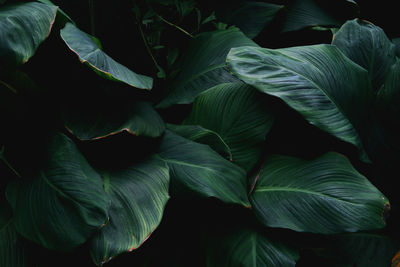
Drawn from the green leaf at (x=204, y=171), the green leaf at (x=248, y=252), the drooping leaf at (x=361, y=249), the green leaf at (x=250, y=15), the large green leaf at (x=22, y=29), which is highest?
the large green leaf at (x=22, y=29)

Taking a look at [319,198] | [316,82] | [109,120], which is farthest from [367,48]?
[109,120]

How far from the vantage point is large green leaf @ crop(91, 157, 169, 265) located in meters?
0.87

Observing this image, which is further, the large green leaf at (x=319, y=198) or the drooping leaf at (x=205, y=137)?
the drooping leaf at (x=205, y=137)

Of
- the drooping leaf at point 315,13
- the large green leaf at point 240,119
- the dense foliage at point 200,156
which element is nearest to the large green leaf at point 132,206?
the dense foliage at point 200,156

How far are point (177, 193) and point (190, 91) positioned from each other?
16.6 inches

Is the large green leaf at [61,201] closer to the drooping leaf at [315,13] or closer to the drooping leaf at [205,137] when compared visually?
the drooping leaf at [205,137]

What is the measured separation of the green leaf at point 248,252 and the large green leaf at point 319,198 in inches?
2.3

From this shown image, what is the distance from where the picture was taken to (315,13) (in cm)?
162

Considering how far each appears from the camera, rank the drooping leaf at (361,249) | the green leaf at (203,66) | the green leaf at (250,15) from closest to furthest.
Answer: the drooping leaf at (361,249), the green leaf at (203,66), the green leaf at (250,15)

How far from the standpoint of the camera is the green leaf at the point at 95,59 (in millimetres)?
974

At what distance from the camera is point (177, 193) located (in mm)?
1054

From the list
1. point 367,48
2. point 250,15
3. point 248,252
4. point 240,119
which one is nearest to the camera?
point 248,252

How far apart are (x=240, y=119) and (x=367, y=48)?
1.84ft

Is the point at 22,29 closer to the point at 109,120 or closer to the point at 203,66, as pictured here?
the point at 109,120
